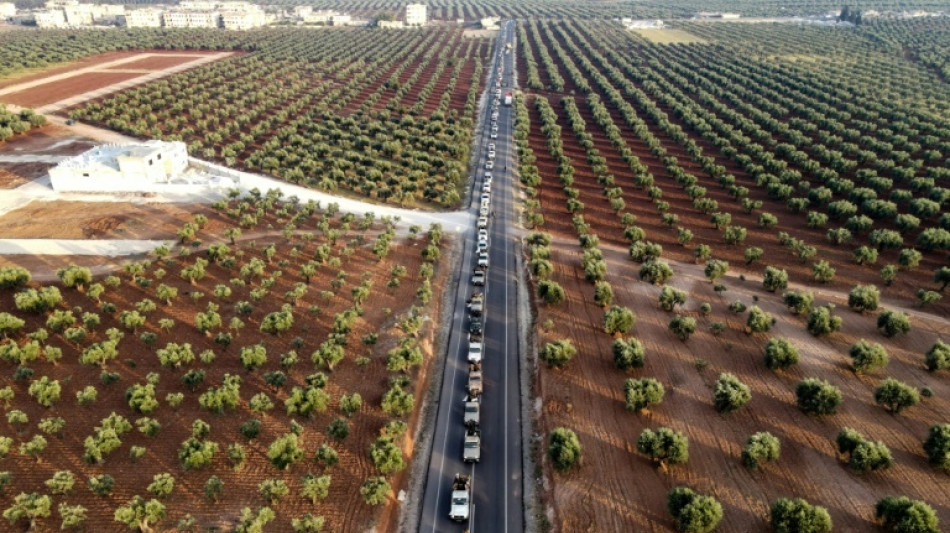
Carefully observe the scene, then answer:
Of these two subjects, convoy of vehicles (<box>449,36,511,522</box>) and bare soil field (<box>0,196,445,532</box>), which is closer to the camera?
bare soil field (<box>0,196,445,532</box>)

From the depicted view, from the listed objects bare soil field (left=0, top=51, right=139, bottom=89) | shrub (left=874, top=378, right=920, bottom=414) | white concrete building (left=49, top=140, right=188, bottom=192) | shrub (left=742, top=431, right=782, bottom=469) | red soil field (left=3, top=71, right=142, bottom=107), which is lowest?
shrub (left=742, top=431, right=782, bottom=469)

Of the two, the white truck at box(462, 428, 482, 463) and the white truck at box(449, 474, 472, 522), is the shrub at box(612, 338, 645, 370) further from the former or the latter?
the white truck at box(449, 474, 472, 522)

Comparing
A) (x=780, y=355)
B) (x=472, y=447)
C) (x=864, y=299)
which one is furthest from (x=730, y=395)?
(x=864, y=299)

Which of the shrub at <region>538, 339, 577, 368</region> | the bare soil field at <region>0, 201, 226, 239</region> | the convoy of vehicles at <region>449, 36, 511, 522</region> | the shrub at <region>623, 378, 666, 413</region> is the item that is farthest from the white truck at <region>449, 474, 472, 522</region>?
the bare soil field at <region>0, 201, 226, 239</region>

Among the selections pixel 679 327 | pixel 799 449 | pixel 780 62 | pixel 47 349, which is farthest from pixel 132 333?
pixel 780 62

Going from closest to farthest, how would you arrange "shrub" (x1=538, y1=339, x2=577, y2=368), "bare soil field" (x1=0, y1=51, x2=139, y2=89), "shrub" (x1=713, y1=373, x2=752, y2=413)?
"shrub" (x1=713, y1=373, x2=752, y2=413) → "shrub" (x1=538, y1=339, x2=577, y2=368) → "bare soil field" (x1=0, y1=51, x2=139, y2=89)

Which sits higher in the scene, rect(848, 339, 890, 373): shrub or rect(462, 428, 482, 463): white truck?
rect(848, 339, 890, 373): shrub
